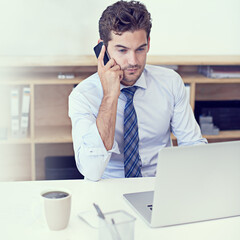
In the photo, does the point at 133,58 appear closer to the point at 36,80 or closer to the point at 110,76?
the point at 110,76

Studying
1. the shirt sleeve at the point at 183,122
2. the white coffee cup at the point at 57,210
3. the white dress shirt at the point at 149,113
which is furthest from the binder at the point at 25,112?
the white coffee cup at the point at 57,210

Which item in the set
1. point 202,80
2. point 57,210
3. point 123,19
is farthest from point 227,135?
point 57,210

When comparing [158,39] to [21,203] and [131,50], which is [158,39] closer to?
[131,50]

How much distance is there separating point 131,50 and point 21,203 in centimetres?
80

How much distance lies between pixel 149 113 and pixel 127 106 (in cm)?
14

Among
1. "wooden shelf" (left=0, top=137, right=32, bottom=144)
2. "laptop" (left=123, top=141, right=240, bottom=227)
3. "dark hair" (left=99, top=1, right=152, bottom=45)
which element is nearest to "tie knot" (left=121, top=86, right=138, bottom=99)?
"dark hair" (left=99, top=1, right=152, bottom=45)

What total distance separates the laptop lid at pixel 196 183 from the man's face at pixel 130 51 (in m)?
0.77

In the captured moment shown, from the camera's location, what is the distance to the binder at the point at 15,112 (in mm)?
2711

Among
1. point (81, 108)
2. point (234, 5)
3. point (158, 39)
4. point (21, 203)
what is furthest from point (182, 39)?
point (21, 203)

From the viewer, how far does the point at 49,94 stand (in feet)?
9.72

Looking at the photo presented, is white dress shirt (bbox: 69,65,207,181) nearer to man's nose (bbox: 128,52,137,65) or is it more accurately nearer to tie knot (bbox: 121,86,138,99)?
tie knot (bbox: 121,86,138,99)

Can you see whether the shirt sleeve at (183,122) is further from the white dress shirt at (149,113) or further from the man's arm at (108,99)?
the man's arm at (108,99)

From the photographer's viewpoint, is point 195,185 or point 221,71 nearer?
point 195,185

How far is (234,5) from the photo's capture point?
9.83 ft
